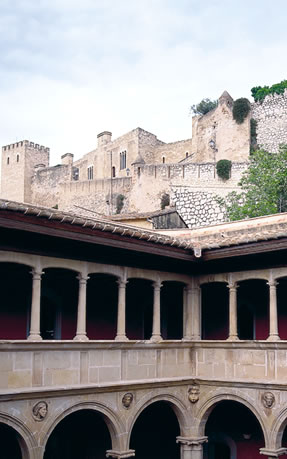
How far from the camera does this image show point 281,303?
15227 mm

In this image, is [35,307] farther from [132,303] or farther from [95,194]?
[95,194]

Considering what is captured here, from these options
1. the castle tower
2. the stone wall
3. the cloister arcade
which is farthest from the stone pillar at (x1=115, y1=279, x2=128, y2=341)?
the castle tower

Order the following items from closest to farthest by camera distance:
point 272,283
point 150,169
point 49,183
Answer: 1. point 272,283
2. point 150,169
3. point 49,183

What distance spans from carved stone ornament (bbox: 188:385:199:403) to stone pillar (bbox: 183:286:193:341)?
43.6 inches

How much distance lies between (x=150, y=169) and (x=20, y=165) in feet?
73.9

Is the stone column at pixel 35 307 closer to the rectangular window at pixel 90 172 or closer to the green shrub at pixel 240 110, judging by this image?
the green shrub at pixel 240 110

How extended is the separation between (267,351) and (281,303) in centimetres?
161

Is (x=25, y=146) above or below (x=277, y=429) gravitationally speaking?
above

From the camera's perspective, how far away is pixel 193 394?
1517 centimetres

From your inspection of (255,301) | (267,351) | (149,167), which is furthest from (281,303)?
(149,167)

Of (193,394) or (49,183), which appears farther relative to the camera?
(49,183)

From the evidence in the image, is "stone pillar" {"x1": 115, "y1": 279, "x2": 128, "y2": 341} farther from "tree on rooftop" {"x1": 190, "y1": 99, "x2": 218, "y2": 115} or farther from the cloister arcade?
"tree on rooftop" {"x1": 190, "y1": 99, "x2": 218, "y2": 115}

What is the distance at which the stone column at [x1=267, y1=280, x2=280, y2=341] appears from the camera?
13.9m

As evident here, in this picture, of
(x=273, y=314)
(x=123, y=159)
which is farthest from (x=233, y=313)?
(x=123, y=159)
